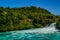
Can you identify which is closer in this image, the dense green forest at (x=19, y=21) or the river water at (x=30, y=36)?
the river water at (x=30, y=36)

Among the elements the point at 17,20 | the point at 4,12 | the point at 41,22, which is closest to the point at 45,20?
the point at 41,22

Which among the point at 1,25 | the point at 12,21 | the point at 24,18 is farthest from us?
the point at 24,18

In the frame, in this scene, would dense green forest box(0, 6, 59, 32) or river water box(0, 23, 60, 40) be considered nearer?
river water box(0, 23, 60, 40)

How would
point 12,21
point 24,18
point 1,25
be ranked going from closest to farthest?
1. point 1,25
2. point 12,21
3. point 24,18

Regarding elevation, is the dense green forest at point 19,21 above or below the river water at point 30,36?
above

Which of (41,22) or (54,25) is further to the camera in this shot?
(41,22)

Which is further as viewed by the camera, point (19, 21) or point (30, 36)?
point (19, 21)

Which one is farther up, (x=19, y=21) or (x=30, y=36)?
(x=19, y=21)

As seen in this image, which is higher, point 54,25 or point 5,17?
point 5,17

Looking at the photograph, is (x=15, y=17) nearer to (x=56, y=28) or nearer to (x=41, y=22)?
(x=41, y=22)

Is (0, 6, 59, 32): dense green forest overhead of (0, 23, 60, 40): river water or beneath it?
overhead
